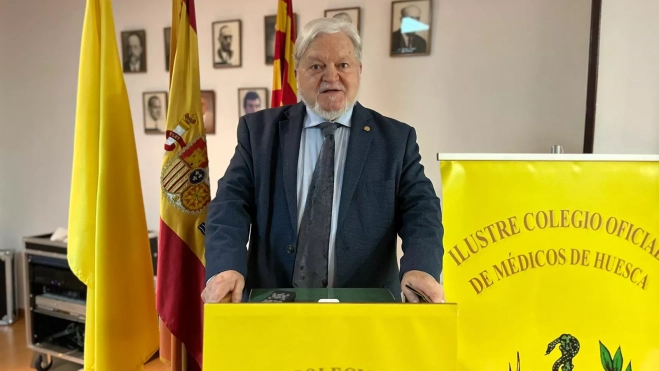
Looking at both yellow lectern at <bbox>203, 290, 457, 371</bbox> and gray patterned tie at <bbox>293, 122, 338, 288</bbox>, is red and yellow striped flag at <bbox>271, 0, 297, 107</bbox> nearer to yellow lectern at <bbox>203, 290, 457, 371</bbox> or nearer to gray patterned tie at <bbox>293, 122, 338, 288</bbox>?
gray patterned tie at <bbox>293, 122, 338, 288</bbox>

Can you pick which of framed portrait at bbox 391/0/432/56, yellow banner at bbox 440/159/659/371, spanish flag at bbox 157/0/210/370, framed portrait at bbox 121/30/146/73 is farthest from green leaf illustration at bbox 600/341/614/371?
framed portrait at bbox 121/30/146/73

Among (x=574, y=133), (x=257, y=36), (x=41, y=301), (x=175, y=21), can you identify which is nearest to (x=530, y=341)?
(x=574, y=133)

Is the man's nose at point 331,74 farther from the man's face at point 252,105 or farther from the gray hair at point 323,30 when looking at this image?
the man's face at point 252,105

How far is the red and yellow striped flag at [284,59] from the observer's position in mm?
2125

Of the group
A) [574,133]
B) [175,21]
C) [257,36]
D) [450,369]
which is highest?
[257,36]

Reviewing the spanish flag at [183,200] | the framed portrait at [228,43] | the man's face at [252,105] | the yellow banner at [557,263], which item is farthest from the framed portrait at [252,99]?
the yellow banner at [557,263]

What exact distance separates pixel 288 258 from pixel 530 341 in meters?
0.91

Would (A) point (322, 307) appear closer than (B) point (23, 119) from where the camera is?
Yes

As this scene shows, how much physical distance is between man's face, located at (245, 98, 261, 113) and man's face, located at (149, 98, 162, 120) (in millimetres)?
620

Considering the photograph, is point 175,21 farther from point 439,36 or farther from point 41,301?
point 41,301

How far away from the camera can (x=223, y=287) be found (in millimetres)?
918

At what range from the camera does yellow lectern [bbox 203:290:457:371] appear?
70 cm

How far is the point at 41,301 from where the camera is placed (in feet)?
9.19

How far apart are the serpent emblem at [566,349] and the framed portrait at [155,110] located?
2433mm
